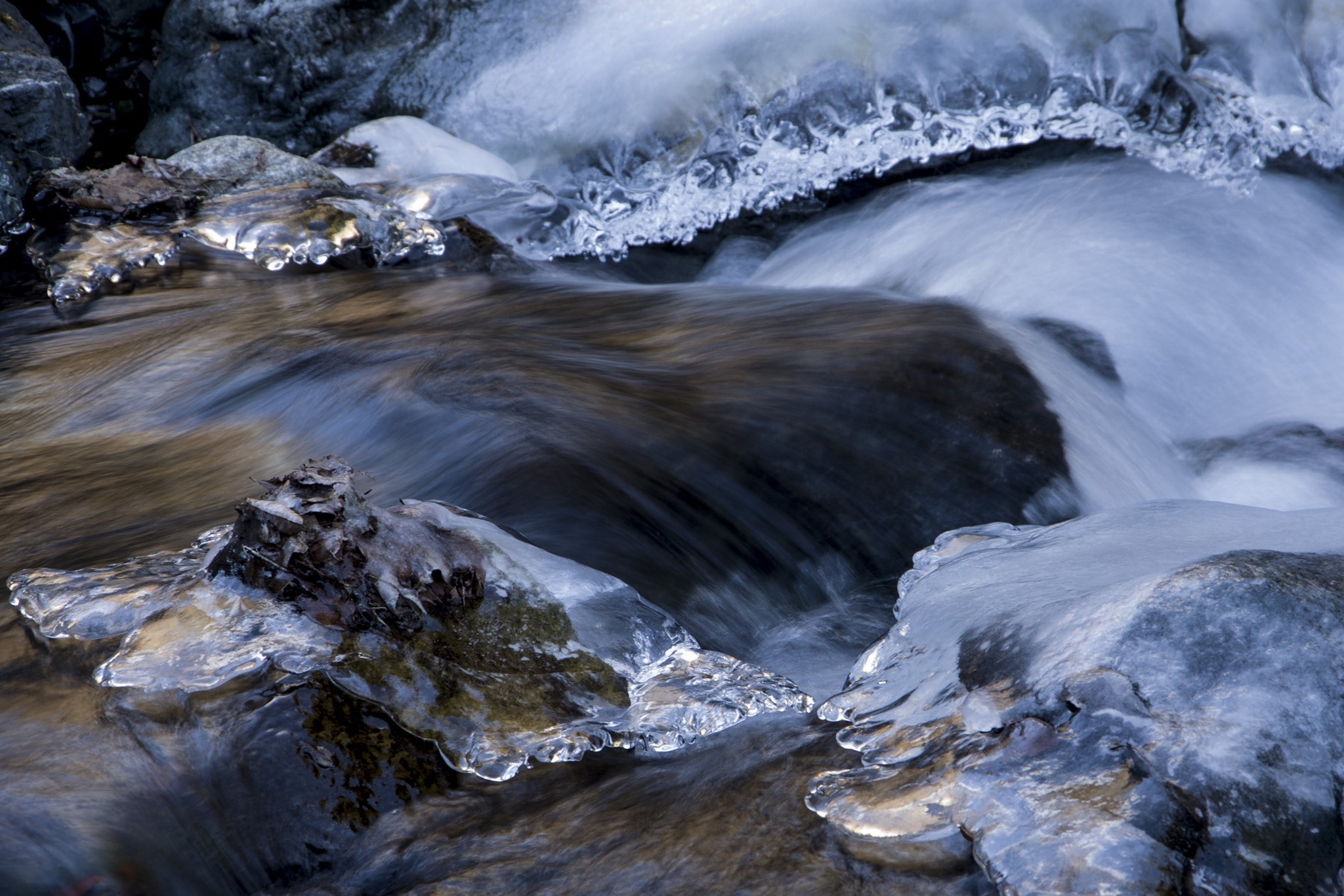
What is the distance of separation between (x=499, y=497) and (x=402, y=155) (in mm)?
4636

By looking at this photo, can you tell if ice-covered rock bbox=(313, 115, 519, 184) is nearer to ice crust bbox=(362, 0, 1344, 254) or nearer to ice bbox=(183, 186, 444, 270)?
ice crust bbox=(362, 0, 1344, 254)

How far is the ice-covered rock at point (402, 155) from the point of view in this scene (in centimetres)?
661

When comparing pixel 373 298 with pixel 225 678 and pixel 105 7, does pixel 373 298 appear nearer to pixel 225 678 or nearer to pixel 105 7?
pixel 225 678

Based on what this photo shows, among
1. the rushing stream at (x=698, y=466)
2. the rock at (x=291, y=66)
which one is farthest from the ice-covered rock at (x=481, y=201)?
the rock at (x=291, y=66)

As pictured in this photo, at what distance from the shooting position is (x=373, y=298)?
4777mm

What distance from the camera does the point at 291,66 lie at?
7465 mm

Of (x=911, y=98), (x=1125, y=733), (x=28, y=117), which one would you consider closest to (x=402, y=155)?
(x=28, y=117)

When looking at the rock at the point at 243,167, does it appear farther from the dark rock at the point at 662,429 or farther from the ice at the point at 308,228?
the dark rock at the point at 662,429

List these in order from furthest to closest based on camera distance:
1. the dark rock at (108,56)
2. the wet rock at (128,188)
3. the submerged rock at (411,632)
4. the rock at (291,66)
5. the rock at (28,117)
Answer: the dark rock at (108,56), the rock at (291,66), the rock at (28,117), the wet rock at (128,188), the submerged rock at (411,632)

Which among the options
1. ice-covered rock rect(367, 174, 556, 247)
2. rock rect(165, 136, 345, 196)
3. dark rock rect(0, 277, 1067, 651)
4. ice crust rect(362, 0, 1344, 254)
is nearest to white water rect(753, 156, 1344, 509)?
ice crust rect(362, 0, 1344, 254)

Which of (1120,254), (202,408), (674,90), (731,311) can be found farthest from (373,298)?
(1120,254)

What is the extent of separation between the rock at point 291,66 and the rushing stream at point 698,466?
1.7 inches

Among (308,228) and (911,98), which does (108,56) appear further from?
(911,98)

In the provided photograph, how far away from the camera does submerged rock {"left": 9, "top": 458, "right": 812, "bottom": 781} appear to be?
6.70ft
